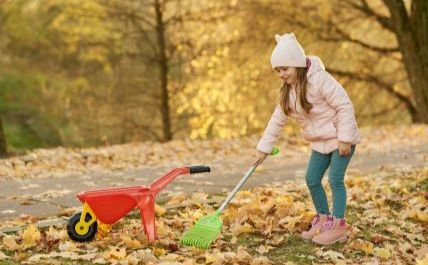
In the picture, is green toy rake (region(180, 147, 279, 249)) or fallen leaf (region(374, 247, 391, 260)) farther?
fallen leaf (region(374, 247, 391, 260))

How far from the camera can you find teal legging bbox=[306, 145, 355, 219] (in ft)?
15.3

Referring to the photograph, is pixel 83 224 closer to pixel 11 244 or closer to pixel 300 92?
pixel 11 244

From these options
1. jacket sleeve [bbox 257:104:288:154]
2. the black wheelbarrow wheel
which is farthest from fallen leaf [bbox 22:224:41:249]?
jacket sleeve [bbox 257:104:288:154]

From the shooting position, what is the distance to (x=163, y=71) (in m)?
16.2

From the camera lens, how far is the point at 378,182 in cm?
715

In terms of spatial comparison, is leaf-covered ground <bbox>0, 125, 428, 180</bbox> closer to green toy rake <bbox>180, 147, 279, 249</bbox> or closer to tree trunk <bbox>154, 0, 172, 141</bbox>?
green toy rake <bbox>180, 147, 279, 249</bbox>

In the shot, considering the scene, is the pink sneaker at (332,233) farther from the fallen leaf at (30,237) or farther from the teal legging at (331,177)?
the fallen leaf at (30,237)

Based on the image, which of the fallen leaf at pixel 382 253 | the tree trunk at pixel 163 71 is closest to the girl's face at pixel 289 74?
the fallen leaf at pixel 382 253

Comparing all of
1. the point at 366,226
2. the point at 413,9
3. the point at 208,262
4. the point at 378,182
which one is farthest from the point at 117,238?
the point at 413,9

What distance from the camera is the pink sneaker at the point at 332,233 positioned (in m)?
4.66

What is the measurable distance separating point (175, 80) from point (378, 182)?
1114cm

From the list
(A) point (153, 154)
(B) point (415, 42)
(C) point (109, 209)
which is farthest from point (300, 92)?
(B) point (415, 42)

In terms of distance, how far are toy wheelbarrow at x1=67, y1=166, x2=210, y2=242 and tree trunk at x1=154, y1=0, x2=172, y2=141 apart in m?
11.7

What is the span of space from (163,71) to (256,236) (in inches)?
460
